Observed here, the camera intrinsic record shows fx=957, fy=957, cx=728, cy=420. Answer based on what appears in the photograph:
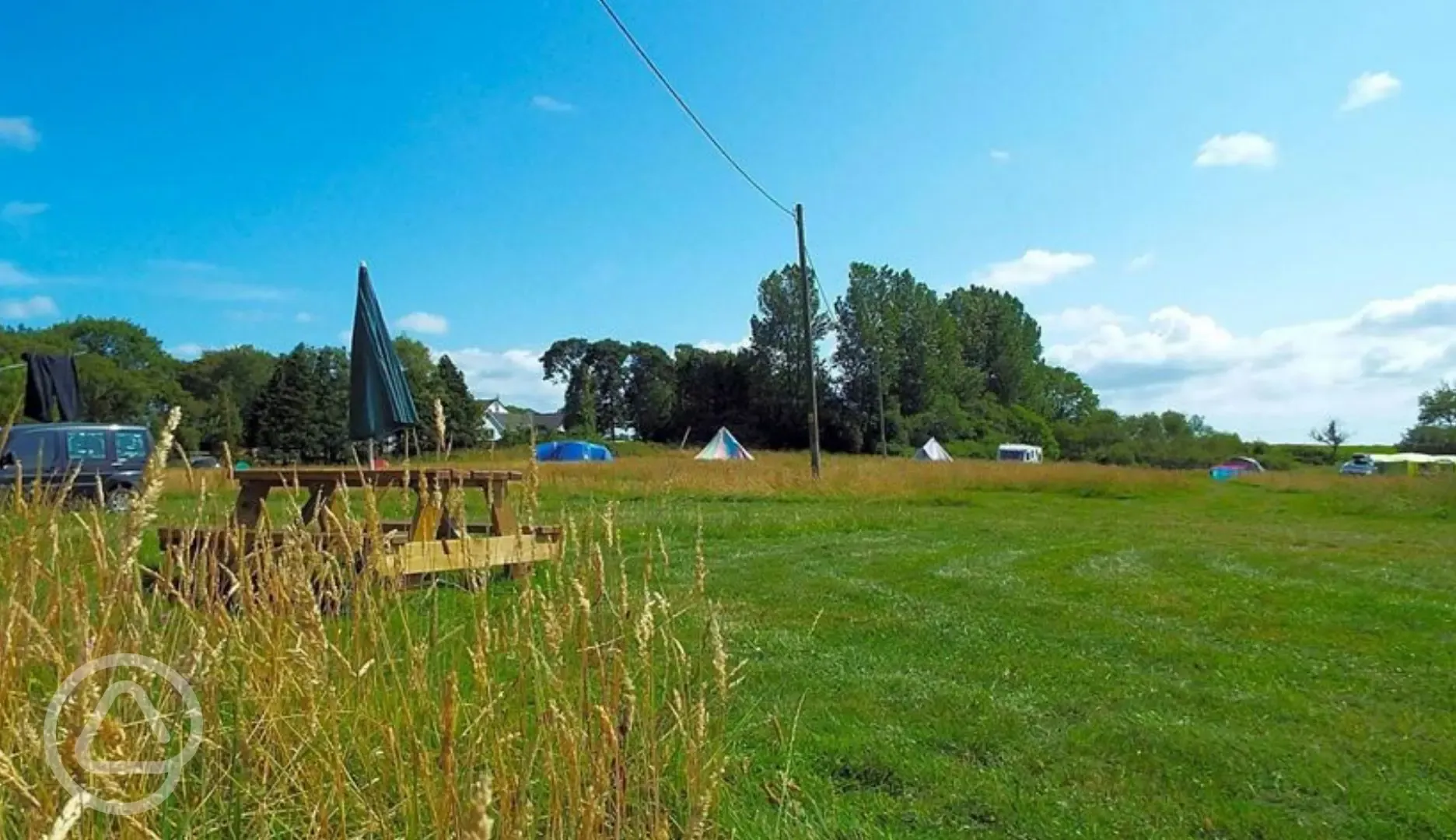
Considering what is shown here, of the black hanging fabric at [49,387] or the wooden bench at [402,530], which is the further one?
the black hanging fabric at [49,387]

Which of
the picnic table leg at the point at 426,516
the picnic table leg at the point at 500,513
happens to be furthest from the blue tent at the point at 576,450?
the picnic table leg at the point at 426,516

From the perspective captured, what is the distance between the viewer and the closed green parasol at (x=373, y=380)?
21.5 ft

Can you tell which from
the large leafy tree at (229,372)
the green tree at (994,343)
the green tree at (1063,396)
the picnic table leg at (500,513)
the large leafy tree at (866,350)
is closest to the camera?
the picnic table leg at (500,513)

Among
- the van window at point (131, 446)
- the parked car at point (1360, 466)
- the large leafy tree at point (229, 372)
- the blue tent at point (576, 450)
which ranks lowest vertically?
A: the parked car at point (1360, 466)

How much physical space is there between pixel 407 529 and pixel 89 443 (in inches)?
398

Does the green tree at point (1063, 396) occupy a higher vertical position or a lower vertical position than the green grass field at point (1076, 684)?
higher

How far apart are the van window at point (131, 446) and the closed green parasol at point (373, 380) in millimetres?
8466

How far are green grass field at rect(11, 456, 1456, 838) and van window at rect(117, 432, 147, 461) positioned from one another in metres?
9.49

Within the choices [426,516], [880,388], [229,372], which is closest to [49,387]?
[426,516]

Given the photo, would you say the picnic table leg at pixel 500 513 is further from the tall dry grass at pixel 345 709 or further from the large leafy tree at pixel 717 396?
the large leafy tree at pixel 717 396

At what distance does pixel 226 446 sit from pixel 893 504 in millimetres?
10644

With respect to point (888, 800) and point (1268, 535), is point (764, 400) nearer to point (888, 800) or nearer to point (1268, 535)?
point (1268, 535)

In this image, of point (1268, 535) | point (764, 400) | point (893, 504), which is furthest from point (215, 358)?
point (1268, 535)

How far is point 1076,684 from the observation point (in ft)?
10.7
